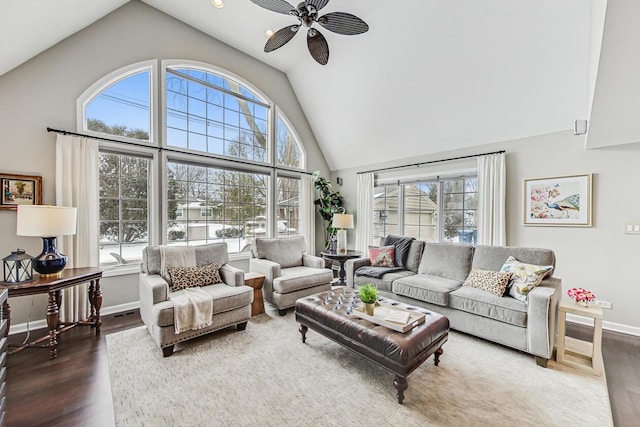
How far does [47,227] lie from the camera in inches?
97.8

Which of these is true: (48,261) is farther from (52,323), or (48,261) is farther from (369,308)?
(369,308)

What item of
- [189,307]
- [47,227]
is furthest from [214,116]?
[189,307]

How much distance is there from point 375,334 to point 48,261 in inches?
124

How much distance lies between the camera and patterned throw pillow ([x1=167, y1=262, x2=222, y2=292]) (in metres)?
2.97

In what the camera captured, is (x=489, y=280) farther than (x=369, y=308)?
Yes

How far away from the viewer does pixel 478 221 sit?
411 centimetres

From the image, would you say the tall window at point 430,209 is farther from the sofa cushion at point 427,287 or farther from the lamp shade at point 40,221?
the lamp shade at point 40,221

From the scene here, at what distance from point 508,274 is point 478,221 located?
4.90 ft

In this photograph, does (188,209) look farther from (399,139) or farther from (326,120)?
(399,139)

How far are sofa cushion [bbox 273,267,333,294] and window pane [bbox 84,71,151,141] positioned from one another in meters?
2.77

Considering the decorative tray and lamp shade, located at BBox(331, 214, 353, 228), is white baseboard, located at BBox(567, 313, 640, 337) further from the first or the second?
lamp shade, located at BBox(331, 214, 353, 228)

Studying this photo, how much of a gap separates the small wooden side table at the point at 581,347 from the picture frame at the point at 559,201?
4.71ft

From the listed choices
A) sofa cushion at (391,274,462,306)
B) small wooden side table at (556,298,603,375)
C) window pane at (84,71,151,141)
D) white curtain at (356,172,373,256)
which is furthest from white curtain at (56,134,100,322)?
small wooden side table at (556,298,603,375)

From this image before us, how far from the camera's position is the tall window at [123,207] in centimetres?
350
